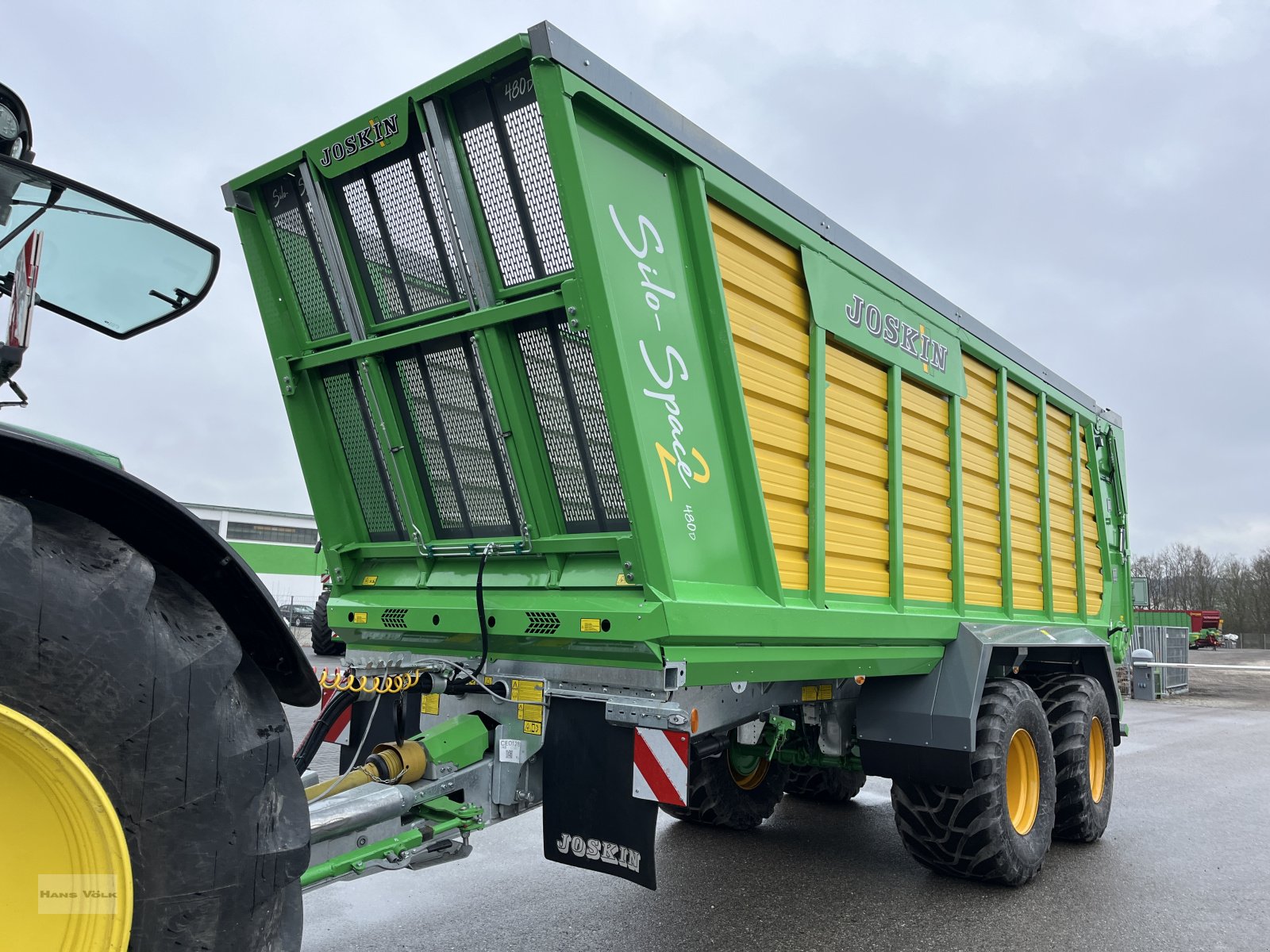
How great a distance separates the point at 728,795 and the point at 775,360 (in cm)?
331

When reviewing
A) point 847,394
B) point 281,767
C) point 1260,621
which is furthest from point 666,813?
point 1260,621

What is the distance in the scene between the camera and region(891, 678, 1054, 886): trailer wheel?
16.4ft

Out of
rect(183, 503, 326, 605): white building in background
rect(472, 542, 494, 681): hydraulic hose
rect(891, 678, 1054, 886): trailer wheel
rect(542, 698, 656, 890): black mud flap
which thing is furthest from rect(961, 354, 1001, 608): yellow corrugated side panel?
rect(183, 503, 326, 605): white building in background

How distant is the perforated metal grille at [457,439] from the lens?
149 inches

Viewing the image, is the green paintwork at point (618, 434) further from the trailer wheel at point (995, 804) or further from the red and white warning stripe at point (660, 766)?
the trailer wheel at point (995, 804)

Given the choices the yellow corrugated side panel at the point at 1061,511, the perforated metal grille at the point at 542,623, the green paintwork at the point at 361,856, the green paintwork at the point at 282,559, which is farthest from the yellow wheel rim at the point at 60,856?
the green paintwork at the point at 282,559

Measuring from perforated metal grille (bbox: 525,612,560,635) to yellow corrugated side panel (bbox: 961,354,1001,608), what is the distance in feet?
9.51

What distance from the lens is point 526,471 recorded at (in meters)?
3.69

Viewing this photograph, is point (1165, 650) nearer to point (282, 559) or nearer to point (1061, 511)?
point (1061, 511)

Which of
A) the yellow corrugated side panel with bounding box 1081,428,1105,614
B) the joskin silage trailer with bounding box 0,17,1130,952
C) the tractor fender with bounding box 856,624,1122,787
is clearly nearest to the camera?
the joskin silage trailer with bounding box 0,17,1130,952

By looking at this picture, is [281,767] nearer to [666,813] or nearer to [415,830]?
[415,830]

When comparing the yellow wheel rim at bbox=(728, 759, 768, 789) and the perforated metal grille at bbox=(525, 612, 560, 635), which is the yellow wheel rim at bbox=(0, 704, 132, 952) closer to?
the perforated metal grille at bbox=(525, 612, 560, 635)

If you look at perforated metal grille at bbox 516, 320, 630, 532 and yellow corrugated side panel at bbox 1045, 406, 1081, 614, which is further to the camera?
yellow corrugated side panel at bbox 1045, 406, 1081, 614

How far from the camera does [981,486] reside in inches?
228
